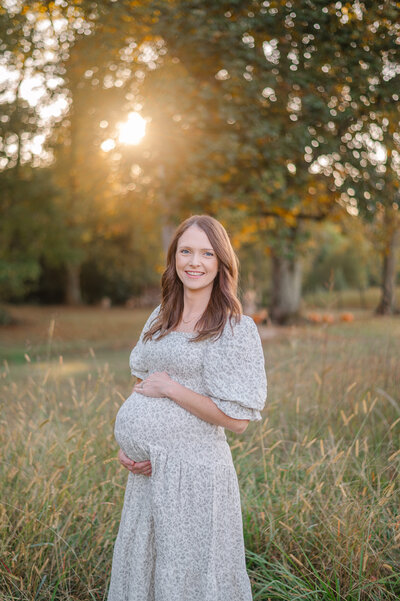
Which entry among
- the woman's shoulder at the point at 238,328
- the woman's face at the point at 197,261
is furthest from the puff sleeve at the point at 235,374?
the woman's face at the point at 197,261

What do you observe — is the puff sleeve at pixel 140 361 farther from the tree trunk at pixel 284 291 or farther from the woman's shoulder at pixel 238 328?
the tree trunk at pixel 284 291

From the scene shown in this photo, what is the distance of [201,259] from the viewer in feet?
→ 7.25

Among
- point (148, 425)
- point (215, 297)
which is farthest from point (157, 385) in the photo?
point (215, 297)

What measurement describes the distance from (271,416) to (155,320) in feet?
5.96

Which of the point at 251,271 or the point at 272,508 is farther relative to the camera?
the point at 251,271

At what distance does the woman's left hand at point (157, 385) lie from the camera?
2.10 meters

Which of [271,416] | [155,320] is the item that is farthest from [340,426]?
[155,320]

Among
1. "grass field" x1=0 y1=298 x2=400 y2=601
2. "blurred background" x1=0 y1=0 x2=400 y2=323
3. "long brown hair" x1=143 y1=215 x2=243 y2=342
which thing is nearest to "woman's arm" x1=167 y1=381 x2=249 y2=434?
"long brown hair" x1=143 y1=215 x2=243 y2=342

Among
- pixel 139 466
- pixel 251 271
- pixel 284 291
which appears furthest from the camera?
pixel 284 291

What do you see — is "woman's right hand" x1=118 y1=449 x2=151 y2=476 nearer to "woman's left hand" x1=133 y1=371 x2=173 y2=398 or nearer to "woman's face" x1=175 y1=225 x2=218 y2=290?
"woman's left hand" x1=133 y1=371 x2=173 y2=398

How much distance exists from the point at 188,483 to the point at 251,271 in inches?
243

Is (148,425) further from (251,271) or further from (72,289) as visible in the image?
(72,289)

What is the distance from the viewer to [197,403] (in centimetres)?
205

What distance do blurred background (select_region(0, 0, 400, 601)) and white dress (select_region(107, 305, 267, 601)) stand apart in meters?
0.49
